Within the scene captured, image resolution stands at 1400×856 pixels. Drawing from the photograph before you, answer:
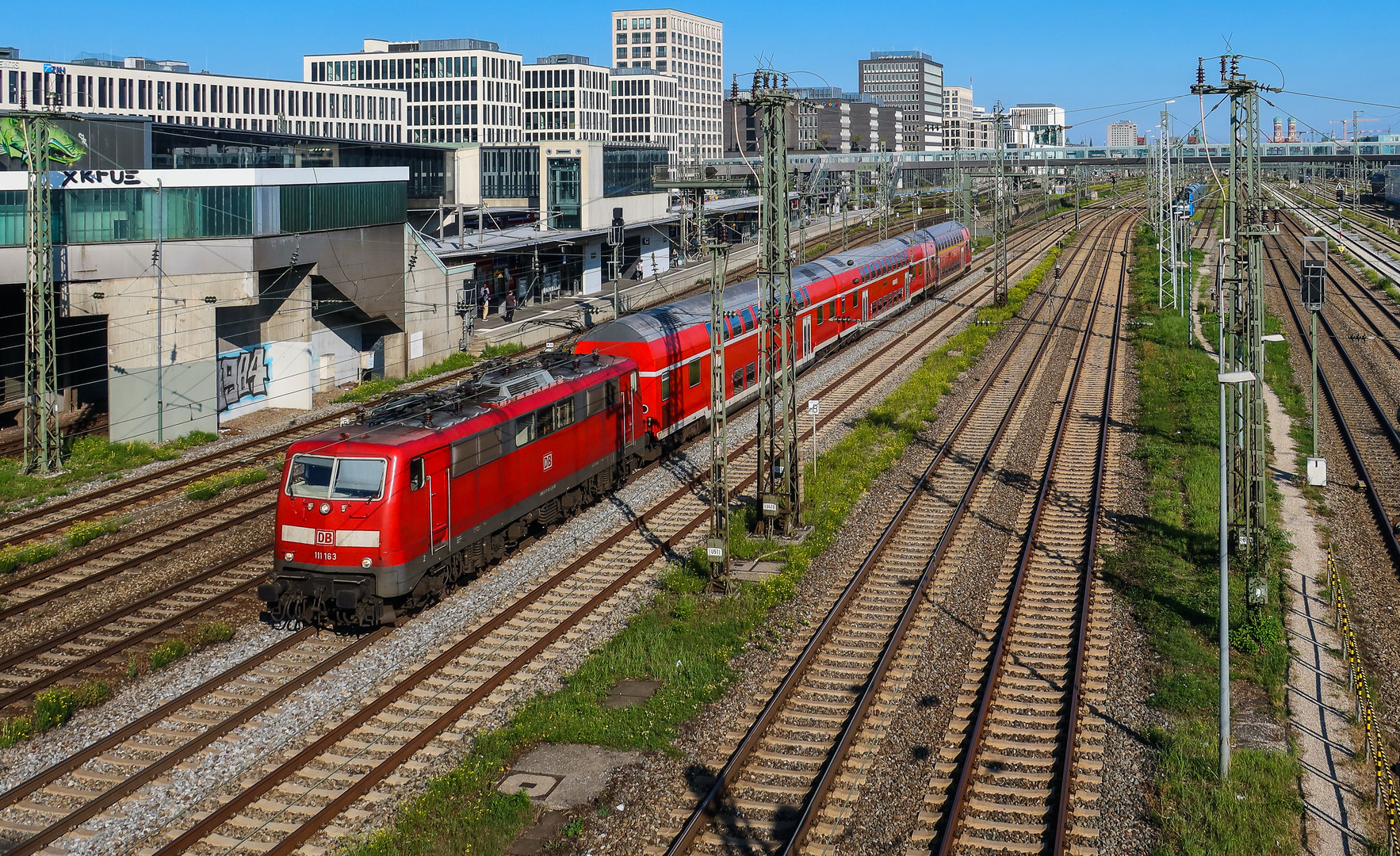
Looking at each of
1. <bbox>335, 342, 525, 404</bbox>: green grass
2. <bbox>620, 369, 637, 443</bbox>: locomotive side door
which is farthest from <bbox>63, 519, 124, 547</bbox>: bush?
<bbox>335, 342, 525, 404</bbox>: green grass

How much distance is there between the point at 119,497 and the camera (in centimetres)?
2542

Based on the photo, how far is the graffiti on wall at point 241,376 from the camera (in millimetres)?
34469

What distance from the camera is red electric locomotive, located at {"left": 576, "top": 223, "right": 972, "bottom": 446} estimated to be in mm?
25984

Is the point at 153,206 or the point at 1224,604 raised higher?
the point at 153,206

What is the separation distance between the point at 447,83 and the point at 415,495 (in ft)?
392

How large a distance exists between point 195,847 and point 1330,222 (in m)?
102

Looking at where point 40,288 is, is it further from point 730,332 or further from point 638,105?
point 638,105

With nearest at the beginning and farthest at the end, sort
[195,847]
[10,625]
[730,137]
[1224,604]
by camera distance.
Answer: [195,847], [1224,604], [10,625], [730,137]

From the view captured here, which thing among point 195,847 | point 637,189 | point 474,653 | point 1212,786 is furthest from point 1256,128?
point 637,189

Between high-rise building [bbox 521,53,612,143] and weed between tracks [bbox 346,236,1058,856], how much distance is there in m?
116

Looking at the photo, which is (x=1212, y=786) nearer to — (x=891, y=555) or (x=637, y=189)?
(x=891, y=555)

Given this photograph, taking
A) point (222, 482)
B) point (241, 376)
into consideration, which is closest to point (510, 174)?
point (241, 376)

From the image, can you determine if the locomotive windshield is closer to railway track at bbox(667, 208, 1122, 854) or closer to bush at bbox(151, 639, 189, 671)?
bush at bbox(151, 639, 189, 671)

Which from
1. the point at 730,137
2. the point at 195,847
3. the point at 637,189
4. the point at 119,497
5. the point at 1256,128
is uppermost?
the point at 730,137
